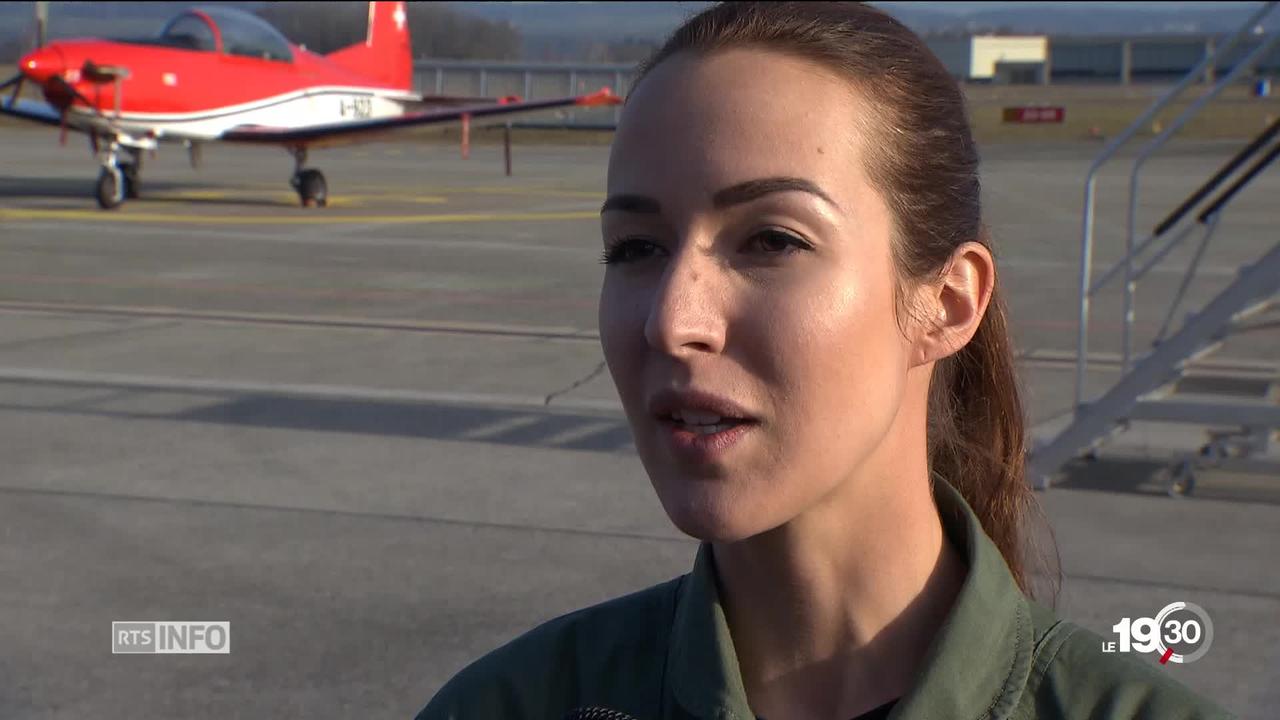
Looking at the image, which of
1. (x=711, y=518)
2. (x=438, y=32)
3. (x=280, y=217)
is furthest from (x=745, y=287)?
(x=438, y=32)

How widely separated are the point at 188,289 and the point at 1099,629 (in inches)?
420

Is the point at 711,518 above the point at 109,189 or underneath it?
above

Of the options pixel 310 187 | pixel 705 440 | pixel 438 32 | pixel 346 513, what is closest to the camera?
pixel 705 440

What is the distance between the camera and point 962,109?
1.80m

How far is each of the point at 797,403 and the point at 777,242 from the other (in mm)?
157

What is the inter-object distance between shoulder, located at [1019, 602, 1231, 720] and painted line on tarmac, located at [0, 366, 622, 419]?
24.5 ft

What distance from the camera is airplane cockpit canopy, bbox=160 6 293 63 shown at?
78.6 ft

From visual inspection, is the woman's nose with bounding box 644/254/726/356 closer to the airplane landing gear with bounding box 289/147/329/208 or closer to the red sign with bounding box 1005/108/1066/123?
the airplane landing gear with bounding box 289/147/329/208

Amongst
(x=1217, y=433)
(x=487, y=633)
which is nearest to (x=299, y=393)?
(x=487, y=633)

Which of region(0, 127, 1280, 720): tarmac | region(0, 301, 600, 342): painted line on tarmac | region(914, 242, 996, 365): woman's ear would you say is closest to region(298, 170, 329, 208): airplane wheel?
region(0, 127, 1280, 720): tarmac

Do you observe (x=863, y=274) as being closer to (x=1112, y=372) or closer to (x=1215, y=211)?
(x=1215, y=211)

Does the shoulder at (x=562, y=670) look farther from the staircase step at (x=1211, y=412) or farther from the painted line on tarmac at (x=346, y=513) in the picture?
the staircase step at (x=1211, y=412)

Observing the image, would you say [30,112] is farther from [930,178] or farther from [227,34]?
[930,178]

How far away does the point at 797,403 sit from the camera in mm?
1504
